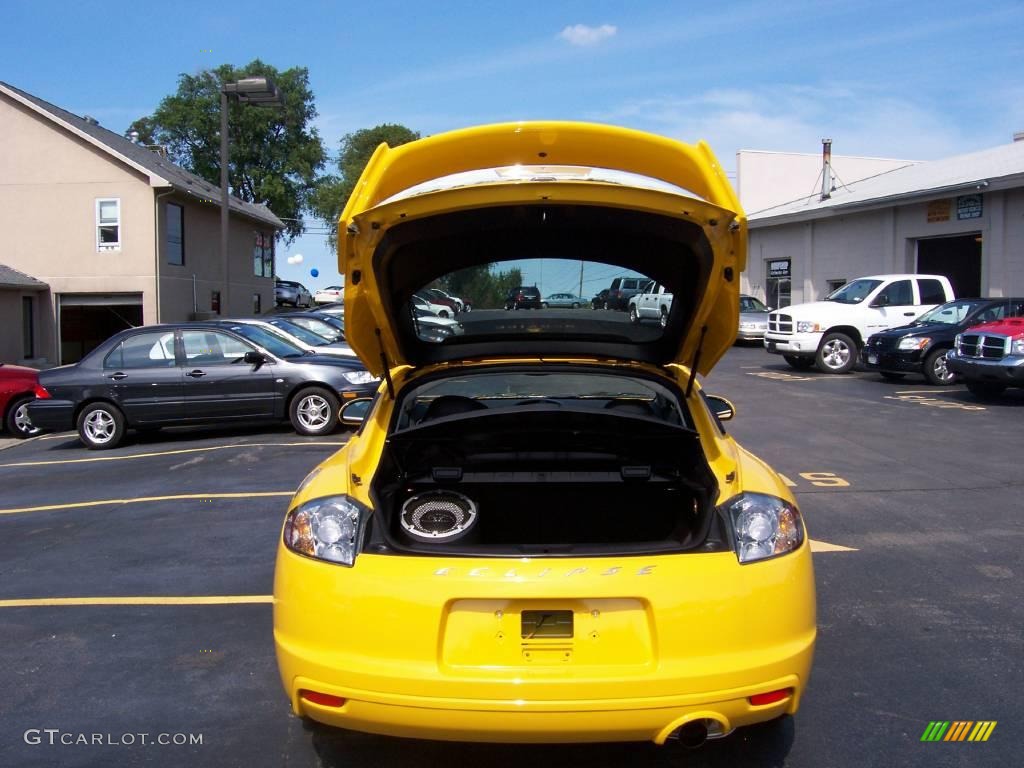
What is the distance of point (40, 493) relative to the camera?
8461mm

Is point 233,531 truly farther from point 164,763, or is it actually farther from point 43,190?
point 43,190

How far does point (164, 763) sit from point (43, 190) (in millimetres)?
25203

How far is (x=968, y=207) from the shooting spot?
21719 mm

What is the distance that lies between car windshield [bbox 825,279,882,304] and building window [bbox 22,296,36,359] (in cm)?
2040

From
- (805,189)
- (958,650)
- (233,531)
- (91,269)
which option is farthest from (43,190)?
(805,189)

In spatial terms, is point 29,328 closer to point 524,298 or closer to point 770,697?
point 524,298

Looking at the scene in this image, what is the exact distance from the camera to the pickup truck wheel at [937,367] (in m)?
15.7

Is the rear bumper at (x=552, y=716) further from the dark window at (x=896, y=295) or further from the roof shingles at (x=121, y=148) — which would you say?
the roof shingles at (x=121, y=148)

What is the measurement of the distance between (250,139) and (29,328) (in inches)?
1339

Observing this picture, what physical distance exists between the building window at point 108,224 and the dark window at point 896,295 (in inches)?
758

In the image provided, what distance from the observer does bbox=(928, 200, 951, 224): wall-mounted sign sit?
74.1 feet

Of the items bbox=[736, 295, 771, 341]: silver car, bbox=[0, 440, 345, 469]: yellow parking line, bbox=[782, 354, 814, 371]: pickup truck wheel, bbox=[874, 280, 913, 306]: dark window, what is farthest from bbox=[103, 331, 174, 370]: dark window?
bbox=[736, 295, 771, 341]: silver car

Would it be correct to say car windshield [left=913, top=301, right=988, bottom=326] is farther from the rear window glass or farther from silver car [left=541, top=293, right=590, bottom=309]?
silver car [left=541, top=293, right=590, bottom=309]

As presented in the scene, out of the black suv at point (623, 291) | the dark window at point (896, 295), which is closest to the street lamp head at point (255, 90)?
the dark window at point (896, 295)
